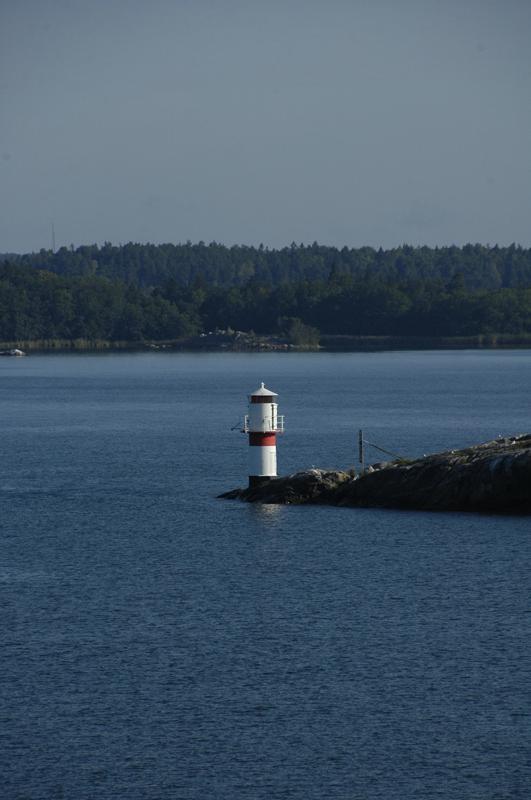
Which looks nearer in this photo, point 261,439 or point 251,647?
point 251,647

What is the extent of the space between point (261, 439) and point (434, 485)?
5.41m

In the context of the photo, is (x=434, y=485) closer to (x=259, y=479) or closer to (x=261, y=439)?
(x=261, y=439)

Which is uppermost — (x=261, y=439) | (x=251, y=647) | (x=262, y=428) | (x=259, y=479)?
(x=262, y=428)

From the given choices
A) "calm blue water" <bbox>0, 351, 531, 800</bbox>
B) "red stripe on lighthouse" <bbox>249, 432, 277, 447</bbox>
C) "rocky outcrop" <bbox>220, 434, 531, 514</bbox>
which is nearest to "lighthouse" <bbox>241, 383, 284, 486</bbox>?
"red stripe on lighthouse" <bbox>249, 432, 277, 447</bbox>

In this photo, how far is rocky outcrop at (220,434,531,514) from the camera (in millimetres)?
30141

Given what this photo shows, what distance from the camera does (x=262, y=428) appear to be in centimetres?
3112

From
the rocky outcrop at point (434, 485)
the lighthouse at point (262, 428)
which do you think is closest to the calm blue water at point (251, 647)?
the rocky outcrop at point (434, 485)

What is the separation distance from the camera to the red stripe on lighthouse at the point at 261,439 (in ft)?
103

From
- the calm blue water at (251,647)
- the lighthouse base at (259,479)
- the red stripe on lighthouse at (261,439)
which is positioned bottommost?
the calm blue water at (251,647)

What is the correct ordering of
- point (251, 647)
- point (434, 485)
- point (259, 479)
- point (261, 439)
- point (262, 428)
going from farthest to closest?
point (259, 479)
point (261, 439)
point (434, 485)
point (262, 428)
point (251, 647)

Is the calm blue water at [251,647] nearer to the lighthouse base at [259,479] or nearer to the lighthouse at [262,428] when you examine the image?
the lighthouse base at [259,479]

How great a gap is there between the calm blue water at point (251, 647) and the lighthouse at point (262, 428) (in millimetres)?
1626

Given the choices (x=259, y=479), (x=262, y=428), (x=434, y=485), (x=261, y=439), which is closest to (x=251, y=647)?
(x=262, y=428)

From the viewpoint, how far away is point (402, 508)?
31656 millimetres
